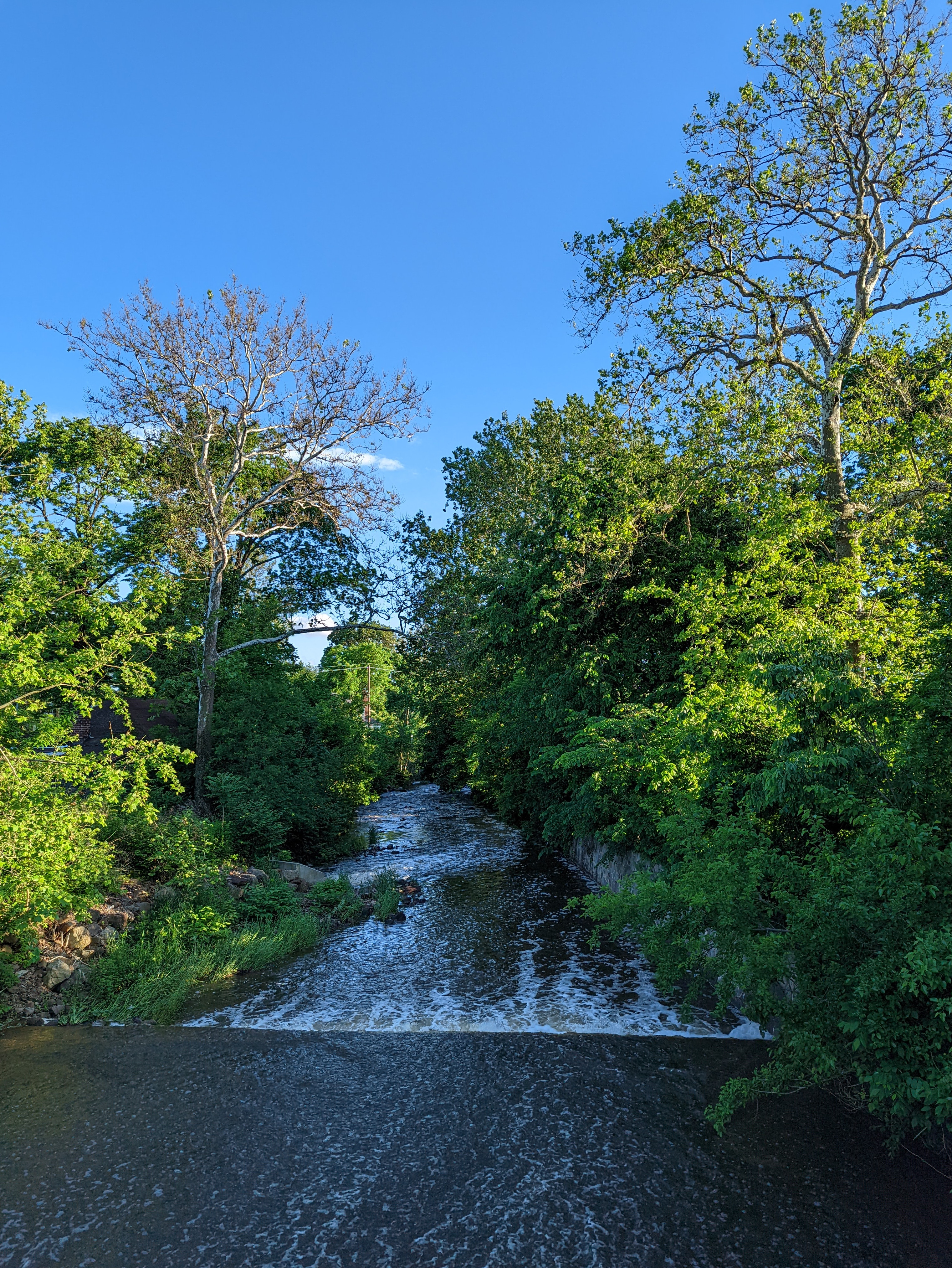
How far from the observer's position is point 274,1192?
18.9 feet

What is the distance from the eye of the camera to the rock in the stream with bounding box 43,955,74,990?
32.0 ft

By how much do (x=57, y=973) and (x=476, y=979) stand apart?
241 inches

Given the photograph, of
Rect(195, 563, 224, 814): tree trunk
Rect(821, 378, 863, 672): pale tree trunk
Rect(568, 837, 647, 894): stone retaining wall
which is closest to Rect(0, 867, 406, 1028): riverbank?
Rect(195, 563, 224, 814): tree trunk

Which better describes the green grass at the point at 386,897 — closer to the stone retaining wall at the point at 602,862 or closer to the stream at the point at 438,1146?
the stream at the point at 438,1146

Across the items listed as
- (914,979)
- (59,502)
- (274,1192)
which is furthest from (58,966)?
(59,502)

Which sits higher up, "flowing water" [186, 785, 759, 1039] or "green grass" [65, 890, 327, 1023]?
"green grass" [65, 890, 327, 1023]

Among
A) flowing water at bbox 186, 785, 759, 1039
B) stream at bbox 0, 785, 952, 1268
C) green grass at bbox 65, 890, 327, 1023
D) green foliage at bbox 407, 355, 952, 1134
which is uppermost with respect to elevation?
green foliage at bbox 407, 355, 952, 1134

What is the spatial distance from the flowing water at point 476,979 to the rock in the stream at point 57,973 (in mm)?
2113

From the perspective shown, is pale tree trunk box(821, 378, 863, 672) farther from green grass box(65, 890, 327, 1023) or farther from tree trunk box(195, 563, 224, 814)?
tree trunk box(195, 563, 224, 814)

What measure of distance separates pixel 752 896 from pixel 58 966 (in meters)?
9.66

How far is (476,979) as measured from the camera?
10.6 meters

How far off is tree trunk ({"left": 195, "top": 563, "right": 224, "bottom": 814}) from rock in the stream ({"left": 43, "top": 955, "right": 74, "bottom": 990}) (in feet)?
23.8

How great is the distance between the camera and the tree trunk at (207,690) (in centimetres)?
1777

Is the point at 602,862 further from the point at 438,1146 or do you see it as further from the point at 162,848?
the point at 438,1146
